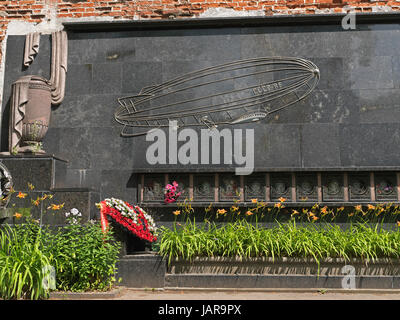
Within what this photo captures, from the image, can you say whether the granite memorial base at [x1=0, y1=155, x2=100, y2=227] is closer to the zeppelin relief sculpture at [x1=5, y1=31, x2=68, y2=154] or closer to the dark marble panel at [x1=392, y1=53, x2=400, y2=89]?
the zeppelin relief sculpture at [x1=5, y1=31, x2=68, y2=154]

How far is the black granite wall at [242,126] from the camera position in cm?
713

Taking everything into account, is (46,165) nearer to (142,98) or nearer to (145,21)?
(142,98)

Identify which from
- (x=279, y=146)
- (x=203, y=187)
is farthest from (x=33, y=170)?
(x=279, y=146)

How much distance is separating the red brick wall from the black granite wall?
0.40 meters

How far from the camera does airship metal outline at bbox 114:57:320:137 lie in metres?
7.29

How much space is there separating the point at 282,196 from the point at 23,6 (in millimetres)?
→ 6380

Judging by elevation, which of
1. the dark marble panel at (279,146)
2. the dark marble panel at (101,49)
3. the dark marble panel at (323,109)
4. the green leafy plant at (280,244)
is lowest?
the green leafy plant at (280,244)

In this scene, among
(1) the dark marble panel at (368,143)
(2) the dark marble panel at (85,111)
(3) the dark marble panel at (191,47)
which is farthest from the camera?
(3) the dark marble panel at (191,47)

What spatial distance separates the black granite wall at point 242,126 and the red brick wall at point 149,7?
0.40m

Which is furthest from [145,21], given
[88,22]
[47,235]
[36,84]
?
[47,235]

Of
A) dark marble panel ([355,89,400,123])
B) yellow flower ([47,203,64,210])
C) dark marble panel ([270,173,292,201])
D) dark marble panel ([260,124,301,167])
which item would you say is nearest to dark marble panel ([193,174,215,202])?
dark marble panel ([260,124,301,167])

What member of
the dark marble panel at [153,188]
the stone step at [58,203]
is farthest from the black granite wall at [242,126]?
the stone step at [58,203]

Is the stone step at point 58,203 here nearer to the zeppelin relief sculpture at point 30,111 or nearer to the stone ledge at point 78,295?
the zeppelin relief sculpture at point 30,111

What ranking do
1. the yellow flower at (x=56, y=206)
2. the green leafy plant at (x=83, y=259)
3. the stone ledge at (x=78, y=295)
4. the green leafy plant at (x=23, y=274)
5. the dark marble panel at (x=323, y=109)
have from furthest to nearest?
the dark marble panel at (x=323, y=109)
the yellow flower at (x=56, y=206)
the green leafy plant at (x=83, y=259)
the stone ledge at (x=78, y=295)
the green leafy plant at (x=23, y=274)
